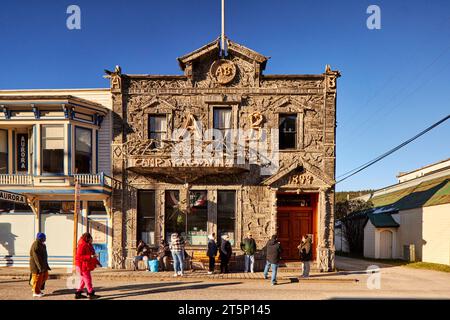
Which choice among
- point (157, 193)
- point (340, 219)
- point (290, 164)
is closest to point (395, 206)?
point (340, 219)

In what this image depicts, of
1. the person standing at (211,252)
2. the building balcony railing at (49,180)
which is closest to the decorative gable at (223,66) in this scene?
the building balcony railing at (49,180)

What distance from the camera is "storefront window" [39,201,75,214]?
1570cm

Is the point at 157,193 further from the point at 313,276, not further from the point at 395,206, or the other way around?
the point at 395,206

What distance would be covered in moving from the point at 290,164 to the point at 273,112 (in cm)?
257

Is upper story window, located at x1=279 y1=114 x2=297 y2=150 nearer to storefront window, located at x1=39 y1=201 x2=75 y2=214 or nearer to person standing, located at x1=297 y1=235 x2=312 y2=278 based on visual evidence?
person standing, located at x1=297 y1=235 x2=312 y2=278

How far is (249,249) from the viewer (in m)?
14.0

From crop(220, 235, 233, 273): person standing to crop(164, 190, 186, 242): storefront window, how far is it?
2.27m

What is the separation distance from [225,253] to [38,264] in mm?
7103

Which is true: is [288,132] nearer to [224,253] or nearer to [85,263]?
[224,253]

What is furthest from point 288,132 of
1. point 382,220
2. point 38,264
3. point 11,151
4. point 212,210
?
point 382,220

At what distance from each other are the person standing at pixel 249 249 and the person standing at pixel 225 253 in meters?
0.65

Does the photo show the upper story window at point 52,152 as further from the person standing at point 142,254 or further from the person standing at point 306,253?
the person standing at point 306,253

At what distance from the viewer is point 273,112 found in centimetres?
1548

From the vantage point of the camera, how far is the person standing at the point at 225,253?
1395 centimetres
